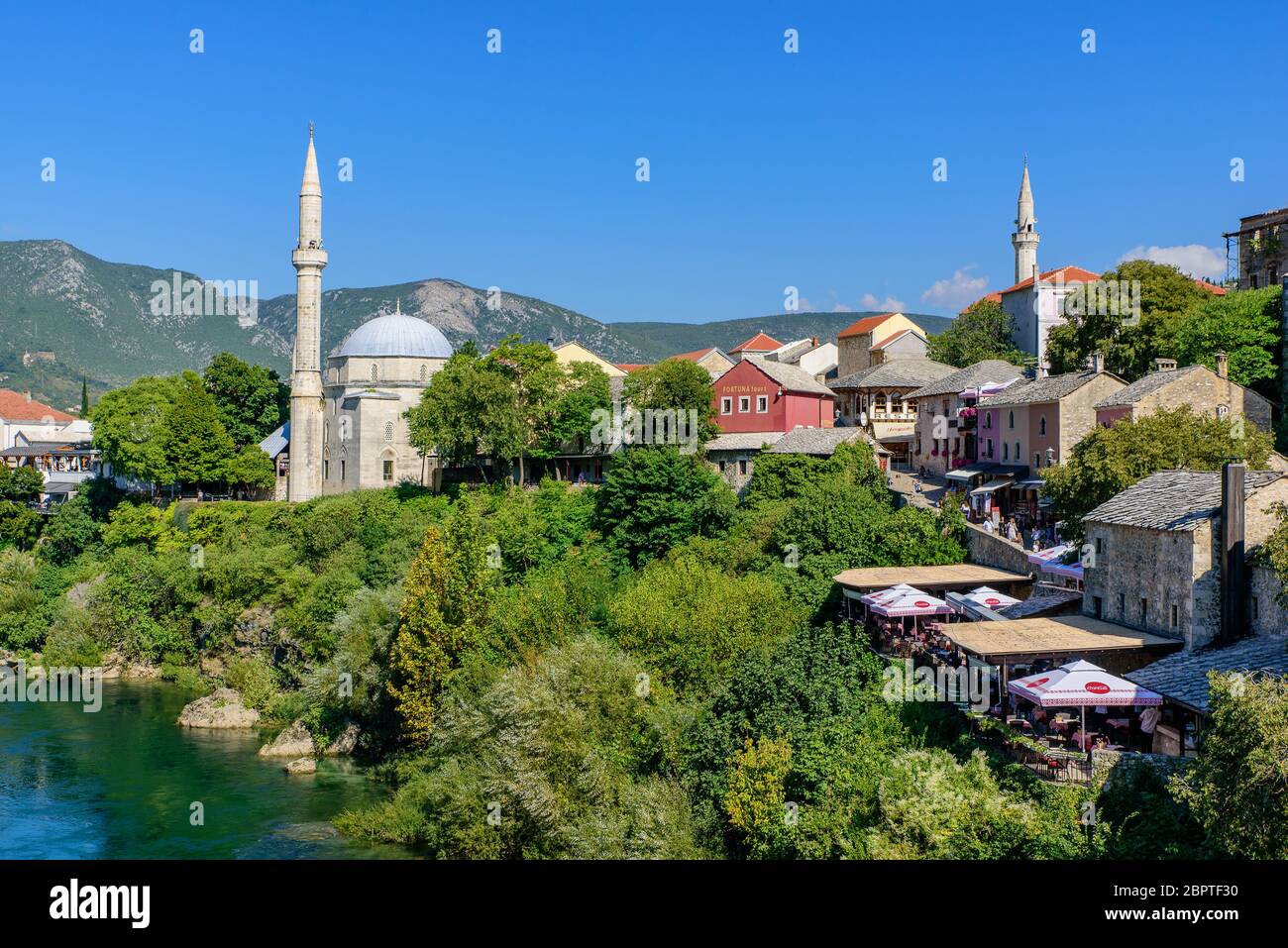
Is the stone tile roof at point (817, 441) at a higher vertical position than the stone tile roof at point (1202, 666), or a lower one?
higher

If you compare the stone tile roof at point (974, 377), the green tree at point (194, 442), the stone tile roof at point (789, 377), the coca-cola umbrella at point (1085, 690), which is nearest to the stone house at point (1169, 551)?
the coca-cola umbrella at point (1085, 690)

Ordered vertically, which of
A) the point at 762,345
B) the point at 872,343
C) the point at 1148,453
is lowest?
the point at 1148,453

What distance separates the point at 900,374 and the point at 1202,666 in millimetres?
40155

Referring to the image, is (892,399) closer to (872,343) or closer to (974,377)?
(974,377)

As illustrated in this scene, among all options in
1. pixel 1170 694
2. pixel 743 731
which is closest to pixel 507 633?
pixel 743 731

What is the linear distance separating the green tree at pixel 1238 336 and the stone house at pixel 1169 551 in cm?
1698

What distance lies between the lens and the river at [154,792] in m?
29.7

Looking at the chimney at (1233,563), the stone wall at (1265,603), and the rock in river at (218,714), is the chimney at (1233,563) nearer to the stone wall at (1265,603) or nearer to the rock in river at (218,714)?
the stone wall at (1265,603)

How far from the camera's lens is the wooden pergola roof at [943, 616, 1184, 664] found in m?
23.6

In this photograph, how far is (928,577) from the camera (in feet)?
111

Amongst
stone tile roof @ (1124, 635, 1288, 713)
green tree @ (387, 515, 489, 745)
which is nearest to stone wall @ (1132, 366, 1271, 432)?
stone tile roof @ (1124, 635, 1288, 713)
